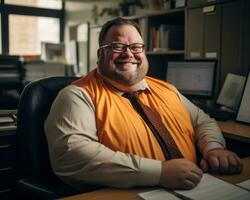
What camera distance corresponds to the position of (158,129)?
1284 mm

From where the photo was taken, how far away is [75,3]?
19.7ft

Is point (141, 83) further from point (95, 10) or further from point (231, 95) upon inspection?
point (95, 10)

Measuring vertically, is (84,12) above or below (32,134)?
above

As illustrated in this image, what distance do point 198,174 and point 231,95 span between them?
4.48ft

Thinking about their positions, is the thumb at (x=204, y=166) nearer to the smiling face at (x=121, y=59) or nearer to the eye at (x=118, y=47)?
the smiling face at (x=121, y=59)

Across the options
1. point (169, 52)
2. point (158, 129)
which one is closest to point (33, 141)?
point (158, 129)

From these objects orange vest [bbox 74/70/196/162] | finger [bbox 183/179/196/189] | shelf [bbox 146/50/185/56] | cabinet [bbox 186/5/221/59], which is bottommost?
finger [bbox 183/179/196/189]

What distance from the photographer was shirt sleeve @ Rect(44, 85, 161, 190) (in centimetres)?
100

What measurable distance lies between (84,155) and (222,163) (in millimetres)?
454

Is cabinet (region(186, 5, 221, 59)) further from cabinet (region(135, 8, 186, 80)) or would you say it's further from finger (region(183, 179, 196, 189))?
finger (region(183, 179, 196, 189))

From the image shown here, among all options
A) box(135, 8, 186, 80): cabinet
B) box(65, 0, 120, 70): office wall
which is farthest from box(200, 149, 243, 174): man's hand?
box(65, 0, 120, 70): office wall

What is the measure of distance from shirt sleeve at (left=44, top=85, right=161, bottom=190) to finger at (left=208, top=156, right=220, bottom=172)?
23 centimetres

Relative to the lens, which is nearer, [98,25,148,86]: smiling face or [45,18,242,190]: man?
[45,18,242,190]: man

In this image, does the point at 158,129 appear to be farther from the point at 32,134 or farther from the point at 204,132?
the point at 32,134
